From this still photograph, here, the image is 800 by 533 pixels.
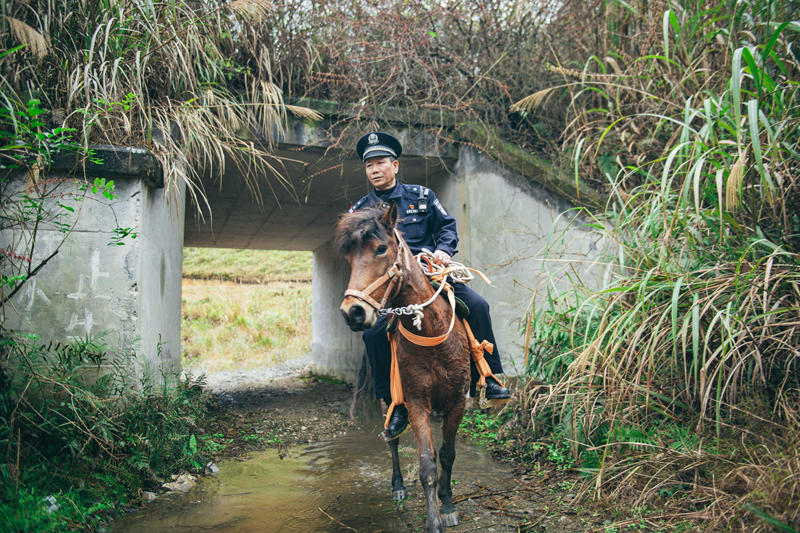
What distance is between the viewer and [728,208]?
3520 mm

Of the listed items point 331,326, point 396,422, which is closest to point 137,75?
point 396,422

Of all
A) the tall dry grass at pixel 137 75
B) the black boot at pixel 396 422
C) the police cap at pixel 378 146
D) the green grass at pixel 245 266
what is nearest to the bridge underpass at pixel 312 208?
the tall dry grass at pixel 137 75

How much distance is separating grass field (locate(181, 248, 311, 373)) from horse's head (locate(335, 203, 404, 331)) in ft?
38.5

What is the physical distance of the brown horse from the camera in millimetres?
2633

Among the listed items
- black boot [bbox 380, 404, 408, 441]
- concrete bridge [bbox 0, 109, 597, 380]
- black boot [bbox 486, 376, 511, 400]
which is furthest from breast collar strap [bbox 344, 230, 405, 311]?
concrete bridge [bbox 0, 109, 597, 380]

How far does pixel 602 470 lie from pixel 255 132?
4.58m

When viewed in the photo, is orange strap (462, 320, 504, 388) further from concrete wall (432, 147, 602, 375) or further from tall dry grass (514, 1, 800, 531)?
concrete wall (432, 147, 602, 375)

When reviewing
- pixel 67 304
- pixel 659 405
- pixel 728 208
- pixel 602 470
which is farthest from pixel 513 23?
pixel 67 304

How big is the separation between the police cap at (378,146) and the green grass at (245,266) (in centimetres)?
1546

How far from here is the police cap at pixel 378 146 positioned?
12.8 feet

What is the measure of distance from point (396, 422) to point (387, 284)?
4.09 feet

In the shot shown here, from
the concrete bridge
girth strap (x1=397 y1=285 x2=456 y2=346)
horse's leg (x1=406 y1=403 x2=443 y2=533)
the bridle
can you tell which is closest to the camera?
the bridle

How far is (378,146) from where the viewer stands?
3967 millimetres

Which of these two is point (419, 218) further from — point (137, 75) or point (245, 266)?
point (245, 266)
